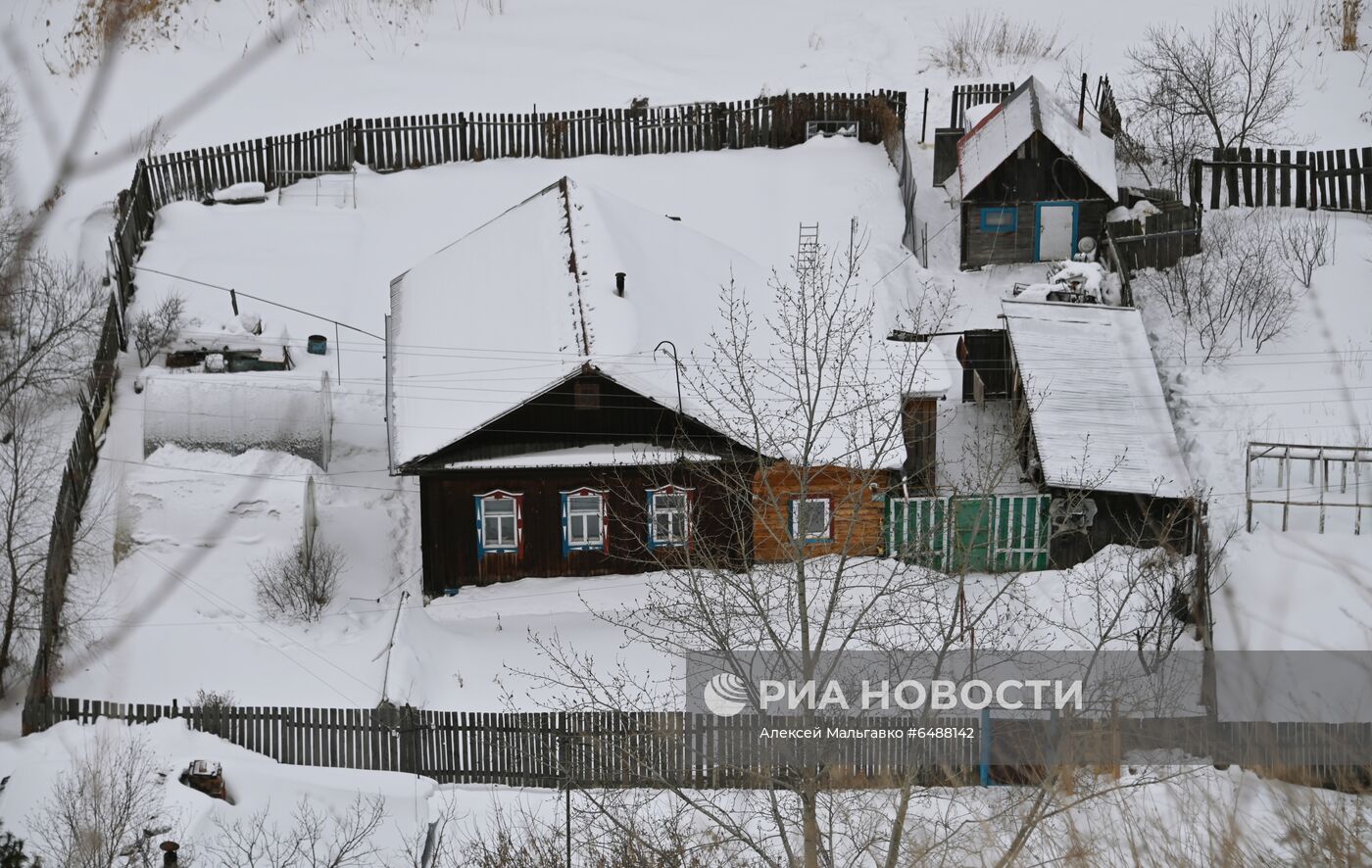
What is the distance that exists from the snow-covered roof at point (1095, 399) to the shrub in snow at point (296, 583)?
9757mm

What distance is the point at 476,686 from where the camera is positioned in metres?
18.9

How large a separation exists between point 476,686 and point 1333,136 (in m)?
20.8

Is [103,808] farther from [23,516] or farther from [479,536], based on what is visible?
[479,536]

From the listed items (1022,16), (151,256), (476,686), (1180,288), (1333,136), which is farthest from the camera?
(1022,16)

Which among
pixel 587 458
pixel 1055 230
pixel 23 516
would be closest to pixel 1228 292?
pixel 1055 230

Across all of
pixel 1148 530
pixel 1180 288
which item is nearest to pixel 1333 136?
pixel 1180 288

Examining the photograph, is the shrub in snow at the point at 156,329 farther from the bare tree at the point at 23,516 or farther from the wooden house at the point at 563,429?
the wooden house at the point at 563,429

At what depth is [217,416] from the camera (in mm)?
21422

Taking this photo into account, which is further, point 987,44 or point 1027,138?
point 987,44

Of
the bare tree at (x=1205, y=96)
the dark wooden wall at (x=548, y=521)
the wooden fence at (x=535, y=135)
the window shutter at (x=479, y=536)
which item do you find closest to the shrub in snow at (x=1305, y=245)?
the bare tree at (x=1205, y=96)

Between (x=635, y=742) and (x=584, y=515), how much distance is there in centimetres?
515

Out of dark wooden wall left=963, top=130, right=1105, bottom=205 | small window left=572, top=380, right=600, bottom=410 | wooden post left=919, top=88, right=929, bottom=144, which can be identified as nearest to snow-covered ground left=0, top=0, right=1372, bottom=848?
wooden post left=919, top=88, right=929, bottom=144

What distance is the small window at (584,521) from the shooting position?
20.7m

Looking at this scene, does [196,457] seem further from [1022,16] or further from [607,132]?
[1022,16]
